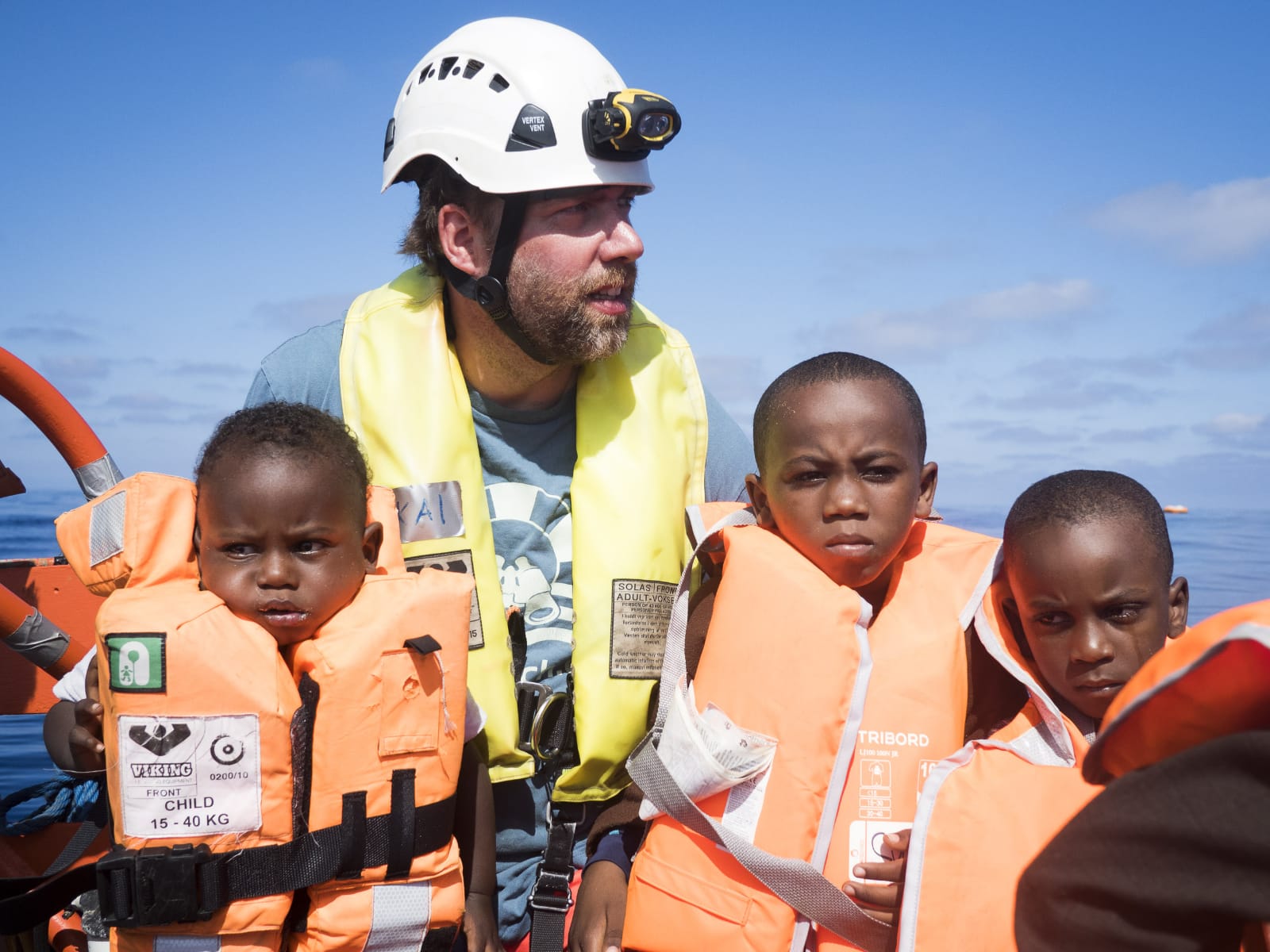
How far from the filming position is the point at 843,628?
2.46 meters

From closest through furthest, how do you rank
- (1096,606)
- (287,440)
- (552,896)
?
1. (1096,606)
2. (287,440)
3. (552,896)

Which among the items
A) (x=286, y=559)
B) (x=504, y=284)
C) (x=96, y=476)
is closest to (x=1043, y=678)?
(x=286, y=559)

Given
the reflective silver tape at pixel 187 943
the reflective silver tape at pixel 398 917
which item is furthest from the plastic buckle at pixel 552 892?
the reflective silver tape at pixel 187 943

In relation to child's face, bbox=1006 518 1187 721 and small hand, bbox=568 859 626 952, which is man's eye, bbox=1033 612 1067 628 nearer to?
child's face, bbox=1006 518 1187 721

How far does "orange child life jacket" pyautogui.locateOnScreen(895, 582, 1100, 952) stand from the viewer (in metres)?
2.10

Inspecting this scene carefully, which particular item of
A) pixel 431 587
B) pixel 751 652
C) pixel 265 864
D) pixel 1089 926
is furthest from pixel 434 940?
pixel 1089 926

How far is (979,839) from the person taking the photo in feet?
6.98

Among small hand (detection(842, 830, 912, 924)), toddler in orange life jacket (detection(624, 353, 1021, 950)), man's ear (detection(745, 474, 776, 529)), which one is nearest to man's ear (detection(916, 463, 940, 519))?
toddler in orange life jacket (detection(624, 353, 1021, 950))

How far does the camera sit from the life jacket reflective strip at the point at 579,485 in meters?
2.87

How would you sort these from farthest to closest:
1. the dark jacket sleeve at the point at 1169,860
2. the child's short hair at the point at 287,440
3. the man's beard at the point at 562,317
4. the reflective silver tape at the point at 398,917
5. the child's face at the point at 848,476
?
1. the man's beard at the point at 562,317
2. the child's face at the point at 848,476
3. the child's short hair at the point at 287,440
4. the reflective silver tape at the point at 398,917
5. the dark jacket sleeve at the point at 1169,860

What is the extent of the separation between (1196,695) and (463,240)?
2.67 metres

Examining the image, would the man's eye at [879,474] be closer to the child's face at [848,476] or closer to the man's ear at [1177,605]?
the child's face at [848,476]

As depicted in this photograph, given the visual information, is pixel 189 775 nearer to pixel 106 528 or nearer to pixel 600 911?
pixel 106 528

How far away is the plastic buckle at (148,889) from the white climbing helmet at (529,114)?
206cm
